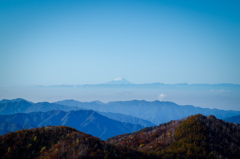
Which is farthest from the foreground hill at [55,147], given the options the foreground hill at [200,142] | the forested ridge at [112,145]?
the foreground hill at [200,142]

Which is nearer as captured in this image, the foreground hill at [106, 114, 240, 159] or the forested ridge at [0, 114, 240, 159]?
the forested ridge at [0, 114, 240, 159]

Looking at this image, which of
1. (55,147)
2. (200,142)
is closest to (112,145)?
(55,147)

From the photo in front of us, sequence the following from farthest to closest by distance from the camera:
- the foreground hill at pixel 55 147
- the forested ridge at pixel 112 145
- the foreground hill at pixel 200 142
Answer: the foreground hill at pixel 200 142 → the forested ridge at pixel 112 145 → the foreground hill at pixel 55 147

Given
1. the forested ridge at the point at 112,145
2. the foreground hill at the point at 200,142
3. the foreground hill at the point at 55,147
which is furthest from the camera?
the foreground hill at the point at 200,142

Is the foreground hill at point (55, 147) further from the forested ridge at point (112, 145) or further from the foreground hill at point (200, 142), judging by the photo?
the foreground hill at point (200, 142)

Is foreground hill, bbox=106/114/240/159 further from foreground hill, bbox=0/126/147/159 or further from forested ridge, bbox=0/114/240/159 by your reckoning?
foreground hill, bbox=0/126/147/159

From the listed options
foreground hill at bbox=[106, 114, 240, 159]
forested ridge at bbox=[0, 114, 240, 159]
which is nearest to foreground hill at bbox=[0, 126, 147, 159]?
forested ridge at bbox=[0, 114, 240, 159]

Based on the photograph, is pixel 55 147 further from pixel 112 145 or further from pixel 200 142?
pixel 200 142
